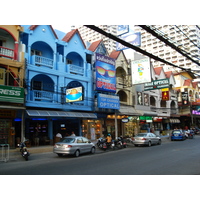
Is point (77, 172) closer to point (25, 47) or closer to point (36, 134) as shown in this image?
point (36, 134)

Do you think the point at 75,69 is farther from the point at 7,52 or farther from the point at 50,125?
the point at 7,52

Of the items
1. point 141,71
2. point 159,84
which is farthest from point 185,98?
point 141,71

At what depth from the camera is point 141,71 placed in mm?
24062

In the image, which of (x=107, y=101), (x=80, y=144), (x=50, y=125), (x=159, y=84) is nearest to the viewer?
(x=80, y=144)

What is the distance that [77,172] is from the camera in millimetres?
9023

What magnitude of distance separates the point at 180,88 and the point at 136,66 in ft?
85.2

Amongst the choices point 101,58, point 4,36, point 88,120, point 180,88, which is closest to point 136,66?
point 101,58

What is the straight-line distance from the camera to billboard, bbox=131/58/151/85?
23328mm

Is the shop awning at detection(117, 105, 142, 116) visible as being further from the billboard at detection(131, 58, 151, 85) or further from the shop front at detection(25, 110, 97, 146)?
the billboard at detection(131, 58, 151, 85)

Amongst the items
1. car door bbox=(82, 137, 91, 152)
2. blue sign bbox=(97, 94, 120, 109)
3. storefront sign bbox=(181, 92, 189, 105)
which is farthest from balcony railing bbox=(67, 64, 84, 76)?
storefront sign bbox=(181, 92, 189, 105)

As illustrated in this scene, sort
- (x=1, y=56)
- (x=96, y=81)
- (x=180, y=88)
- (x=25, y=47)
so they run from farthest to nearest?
(x=180, y=88) → (x=96, y=81) → (x=25, y=47) → (x=1, y=56)

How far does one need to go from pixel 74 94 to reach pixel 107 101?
18.6 ft

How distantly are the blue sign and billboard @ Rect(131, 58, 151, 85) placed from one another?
130 inches

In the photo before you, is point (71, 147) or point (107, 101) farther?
point (107, 101)
